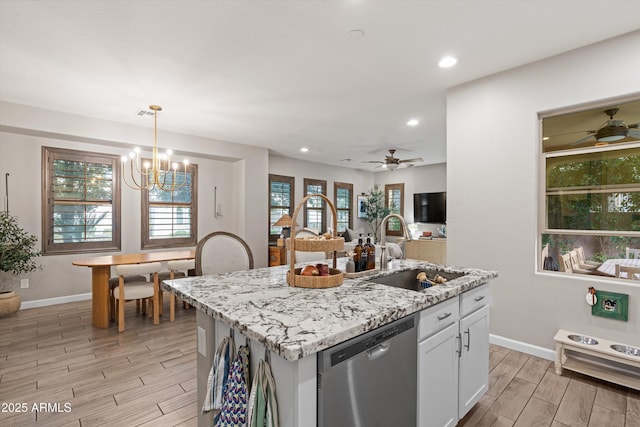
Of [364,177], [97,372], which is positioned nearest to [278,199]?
[364,177]

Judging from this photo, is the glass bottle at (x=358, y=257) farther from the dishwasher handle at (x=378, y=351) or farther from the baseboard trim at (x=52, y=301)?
the baseboard trim at (x=52, y=301)

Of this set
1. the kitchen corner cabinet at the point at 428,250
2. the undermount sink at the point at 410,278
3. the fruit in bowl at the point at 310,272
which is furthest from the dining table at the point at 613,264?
the kitchen corner cabinet at the point at 428,250

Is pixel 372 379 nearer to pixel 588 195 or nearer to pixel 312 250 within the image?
pixel 312 250

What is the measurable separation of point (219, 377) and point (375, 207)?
808 centimetres

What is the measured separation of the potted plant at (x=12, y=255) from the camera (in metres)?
3.70

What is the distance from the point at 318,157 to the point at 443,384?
20.6 ft

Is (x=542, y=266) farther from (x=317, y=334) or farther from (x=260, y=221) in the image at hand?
(x=260, y=221)

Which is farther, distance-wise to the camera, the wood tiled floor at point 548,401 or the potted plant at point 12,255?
the potted plant at point 12,255

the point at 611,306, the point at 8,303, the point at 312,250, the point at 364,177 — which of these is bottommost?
the point at 8,303

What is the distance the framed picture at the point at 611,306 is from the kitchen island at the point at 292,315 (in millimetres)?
1186

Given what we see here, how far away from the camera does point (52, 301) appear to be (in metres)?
4.39

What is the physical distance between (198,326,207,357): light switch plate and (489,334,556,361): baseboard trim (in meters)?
2.72

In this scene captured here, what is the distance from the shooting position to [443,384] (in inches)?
64.3

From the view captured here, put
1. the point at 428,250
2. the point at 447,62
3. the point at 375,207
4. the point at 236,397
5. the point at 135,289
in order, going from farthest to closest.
→ the point at 375,207 → the point at 428,250 → the point at 135,289 → the point at 447,62 → the point at 236,397
